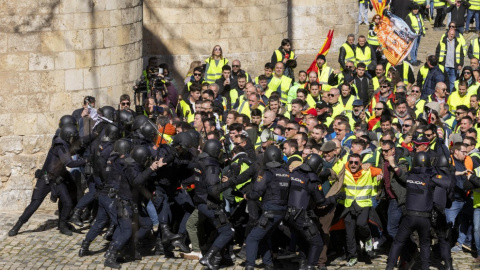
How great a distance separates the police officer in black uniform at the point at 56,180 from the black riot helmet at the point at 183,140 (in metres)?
1.73

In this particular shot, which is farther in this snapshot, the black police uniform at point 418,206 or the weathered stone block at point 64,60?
the weathered stone block at point 64,60

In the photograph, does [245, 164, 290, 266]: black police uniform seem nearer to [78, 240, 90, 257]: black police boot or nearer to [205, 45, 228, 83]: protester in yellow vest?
[78, 240, 90, 257]: black police boot

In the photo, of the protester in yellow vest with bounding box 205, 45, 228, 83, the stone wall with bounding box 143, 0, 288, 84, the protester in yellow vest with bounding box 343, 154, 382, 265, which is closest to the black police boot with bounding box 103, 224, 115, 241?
the protester in yellow vest with bounding box 343, 154, 382, 265

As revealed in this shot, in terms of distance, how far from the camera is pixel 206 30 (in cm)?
2592

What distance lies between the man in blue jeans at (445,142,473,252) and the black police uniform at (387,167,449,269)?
987 mm

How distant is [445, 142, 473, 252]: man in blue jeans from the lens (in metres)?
16.6

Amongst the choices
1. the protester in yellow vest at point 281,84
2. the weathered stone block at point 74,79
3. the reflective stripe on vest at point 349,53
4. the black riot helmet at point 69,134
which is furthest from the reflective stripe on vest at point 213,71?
the black riot helmet at point 69,134

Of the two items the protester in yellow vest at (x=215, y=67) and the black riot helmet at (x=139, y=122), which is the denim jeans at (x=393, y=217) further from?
the protester in yellow vest at (x=215, y=67)

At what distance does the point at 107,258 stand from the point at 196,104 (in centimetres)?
439

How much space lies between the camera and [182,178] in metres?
16.8

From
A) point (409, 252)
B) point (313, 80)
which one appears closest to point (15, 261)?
point (409, 252)

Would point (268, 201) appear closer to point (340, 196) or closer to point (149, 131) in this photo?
point (340, 196)

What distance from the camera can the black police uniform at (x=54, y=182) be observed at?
17609 mm

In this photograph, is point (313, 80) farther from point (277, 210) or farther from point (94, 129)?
point (277, 210)
